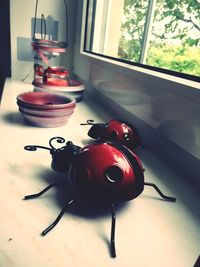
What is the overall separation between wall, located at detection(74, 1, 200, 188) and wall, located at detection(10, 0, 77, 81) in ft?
2.41

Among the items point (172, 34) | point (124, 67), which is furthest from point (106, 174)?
A: point (172, 34)

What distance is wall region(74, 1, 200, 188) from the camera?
1.58 ft

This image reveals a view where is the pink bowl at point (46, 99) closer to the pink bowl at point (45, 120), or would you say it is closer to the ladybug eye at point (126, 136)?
the pink bowl at point (45, 120)

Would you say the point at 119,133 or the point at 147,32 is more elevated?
the point at 147,32

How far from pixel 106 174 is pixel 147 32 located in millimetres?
902

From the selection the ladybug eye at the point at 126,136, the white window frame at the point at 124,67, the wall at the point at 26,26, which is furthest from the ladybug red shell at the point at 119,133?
the wall at the point at 26,26

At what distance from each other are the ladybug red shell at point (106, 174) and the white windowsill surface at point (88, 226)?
0.14ft

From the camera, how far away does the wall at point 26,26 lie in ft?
4.61

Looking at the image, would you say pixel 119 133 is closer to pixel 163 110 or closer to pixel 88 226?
pixel 163 110

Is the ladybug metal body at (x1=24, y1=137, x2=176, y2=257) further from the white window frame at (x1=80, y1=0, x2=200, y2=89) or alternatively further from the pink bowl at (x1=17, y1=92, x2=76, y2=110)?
the pink bowl at (x1=17, y1=92, x2=76, y2=110)

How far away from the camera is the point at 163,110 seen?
0.58 meters

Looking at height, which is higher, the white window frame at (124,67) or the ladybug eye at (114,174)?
the white window frame at (124,67)

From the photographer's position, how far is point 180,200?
0.43m

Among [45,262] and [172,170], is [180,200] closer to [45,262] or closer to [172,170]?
[172,170]
